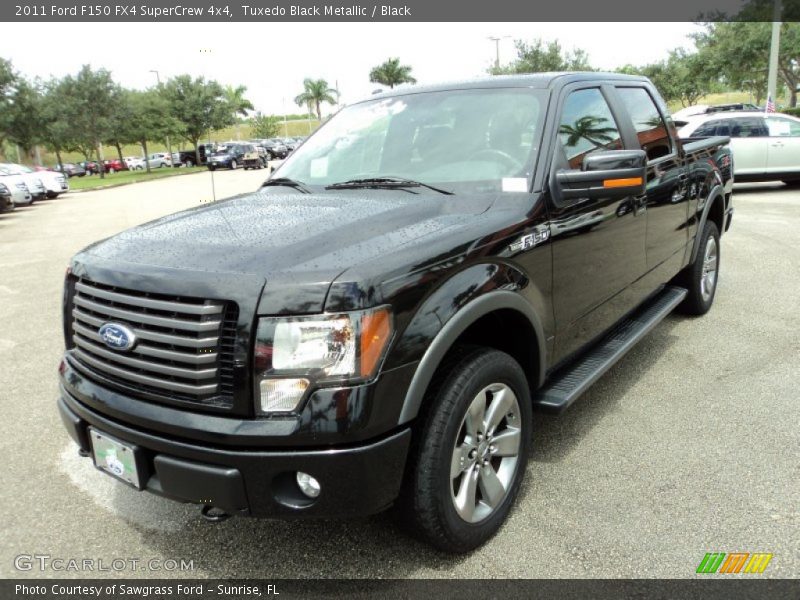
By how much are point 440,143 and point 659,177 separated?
5.87 ft

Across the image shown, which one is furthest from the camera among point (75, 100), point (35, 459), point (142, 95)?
point (142, 95)

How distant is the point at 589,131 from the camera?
11.5 ft

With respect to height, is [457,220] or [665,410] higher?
Answer: [457,220]

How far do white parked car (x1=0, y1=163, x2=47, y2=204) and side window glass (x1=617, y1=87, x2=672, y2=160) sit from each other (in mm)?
21317

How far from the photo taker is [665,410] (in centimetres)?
383

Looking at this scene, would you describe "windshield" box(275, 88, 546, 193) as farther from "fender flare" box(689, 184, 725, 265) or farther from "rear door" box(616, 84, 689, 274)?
"fender flare" box(689, 184, 725, 265)

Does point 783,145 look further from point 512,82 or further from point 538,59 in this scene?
point 538,59

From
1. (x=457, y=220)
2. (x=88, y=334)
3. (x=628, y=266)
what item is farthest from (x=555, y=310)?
(x=88, y=334)

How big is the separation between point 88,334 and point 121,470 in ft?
1.80

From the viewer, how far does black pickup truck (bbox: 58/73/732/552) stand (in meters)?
2.05

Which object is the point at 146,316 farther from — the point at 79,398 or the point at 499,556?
the point at 499,556

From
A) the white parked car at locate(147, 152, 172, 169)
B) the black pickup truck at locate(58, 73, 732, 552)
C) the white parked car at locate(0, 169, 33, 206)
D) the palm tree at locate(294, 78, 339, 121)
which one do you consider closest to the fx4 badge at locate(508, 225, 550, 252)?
the black pickup truck at locate(58, 73, 732, 552)

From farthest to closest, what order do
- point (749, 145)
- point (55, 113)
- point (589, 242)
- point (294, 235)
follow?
point (55, 113)
point (749, 145)
point (589, 242)
point (294, 235)

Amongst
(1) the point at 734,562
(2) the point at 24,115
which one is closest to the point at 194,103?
(2) the point at 24,115
